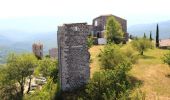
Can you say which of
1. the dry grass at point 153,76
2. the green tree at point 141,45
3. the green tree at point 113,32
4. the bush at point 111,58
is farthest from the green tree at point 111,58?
the green tree at point 113,32

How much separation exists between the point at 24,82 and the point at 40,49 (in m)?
34.7

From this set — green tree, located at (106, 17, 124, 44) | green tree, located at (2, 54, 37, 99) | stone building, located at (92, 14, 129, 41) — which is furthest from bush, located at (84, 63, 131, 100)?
stone building, located at (92, 14, 129, 41)

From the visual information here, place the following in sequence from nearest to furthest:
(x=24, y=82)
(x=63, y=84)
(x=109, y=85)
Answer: (x=109, y=85)
(x=63, y=84)
(x=24, y=82)

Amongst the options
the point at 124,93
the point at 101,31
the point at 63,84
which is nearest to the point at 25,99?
the point at 63,84

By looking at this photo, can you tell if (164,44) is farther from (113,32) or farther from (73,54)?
(73,54)

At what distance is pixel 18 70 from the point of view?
6619 cm

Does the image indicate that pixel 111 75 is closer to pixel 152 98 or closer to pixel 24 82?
pixel 152 98

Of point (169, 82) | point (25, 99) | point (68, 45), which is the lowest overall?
point (25, 99)

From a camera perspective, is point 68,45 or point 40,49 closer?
point 68,45

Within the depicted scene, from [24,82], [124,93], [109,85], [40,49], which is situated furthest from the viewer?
[40,49]

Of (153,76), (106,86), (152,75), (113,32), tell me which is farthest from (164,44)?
(106,86)

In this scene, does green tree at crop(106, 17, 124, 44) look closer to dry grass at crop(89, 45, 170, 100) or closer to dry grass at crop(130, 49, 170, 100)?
dry grass at crop(89, 45, 170, 100)

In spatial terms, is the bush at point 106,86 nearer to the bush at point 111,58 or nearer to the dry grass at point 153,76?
the dry grass at point 153,76

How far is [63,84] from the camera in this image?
4494 cm
